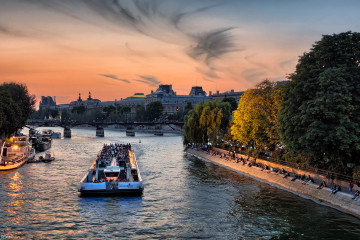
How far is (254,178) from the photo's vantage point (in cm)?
6084

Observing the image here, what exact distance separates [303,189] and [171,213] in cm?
1663

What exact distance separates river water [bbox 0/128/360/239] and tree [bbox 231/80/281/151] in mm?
8646

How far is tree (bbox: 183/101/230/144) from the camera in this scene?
89.1 metres

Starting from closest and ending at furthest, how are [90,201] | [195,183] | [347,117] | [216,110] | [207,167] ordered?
[347,117], [90,201], [195,183], [207,167], [216,110]

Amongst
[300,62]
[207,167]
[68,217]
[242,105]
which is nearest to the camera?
[68,217]

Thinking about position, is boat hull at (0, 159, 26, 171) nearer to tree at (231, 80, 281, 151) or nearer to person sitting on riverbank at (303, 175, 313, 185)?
tree at (231, 80, 281, 151)

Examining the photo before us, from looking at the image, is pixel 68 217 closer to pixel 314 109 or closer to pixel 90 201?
pixel 90 201

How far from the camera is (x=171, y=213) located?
4059 cm

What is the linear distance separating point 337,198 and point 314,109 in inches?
361

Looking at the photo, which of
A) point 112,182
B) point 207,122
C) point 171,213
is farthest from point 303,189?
point 207,122

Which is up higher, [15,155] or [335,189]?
[15,155]

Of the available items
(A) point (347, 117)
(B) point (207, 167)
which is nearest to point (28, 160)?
(B) point (207, 167)

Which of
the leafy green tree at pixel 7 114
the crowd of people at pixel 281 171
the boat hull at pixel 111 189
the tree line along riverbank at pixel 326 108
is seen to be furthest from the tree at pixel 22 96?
the tree line along riverbank at pixel 326 108

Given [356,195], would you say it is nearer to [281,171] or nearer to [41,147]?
[281,171]
